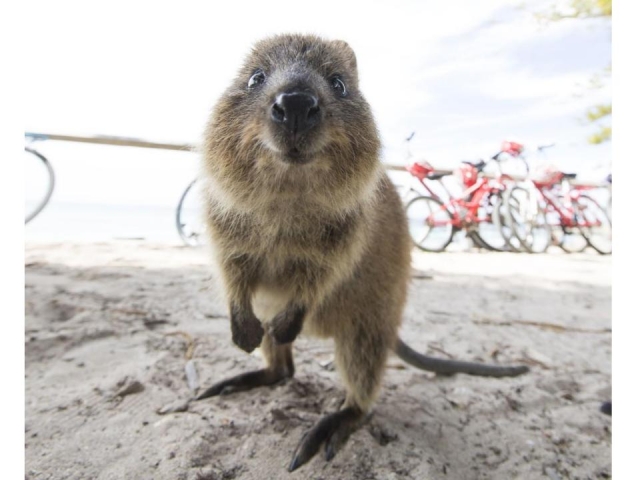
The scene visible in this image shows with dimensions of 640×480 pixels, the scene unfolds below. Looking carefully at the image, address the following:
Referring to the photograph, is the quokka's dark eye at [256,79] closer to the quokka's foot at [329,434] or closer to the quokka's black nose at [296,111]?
the quokka's black nose at [296,111]

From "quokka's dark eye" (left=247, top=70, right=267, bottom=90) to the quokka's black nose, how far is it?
1.36ft

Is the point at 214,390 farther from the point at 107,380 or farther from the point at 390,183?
the point at 390,183

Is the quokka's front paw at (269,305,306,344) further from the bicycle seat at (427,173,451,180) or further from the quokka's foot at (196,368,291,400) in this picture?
the bicycle seat at (427,173,451,180)

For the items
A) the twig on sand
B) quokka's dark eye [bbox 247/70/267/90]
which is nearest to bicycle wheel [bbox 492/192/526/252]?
the twig on sand

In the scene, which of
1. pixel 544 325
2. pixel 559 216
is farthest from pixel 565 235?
pixel 544 325

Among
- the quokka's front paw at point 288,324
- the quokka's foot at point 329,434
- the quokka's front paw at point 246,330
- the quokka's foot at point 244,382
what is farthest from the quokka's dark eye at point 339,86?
the quokka's foot at point 244,382

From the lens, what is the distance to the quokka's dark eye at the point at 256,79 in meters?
1.76

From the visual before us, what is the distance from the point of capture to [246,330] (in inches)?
81.4

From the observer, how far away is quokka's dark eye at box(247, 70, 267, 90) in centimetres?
176

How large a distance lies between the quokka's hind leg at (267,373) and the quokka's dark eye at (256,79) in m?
1.37

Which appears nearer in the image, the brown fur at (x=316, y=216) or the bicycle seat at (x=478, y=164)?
the brown fur at (x=316, y=216)

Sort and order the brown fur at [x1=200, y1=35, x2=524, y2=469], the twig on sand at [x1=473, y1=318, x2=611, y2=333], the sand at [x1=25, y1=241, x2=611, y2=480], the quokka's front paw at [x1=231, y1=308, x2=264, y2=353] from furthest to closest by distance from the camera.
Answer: the twig on sand at [x1=473, y1=318, x2=611, y2=333], the quokka's front paw at [x1=231, y1=308, x2=264, y2=353], the sand at [x1=25, y1=241, x2=611, y2=480], the brown fur at [x1=200, y1=35, x2=524, y2=469]

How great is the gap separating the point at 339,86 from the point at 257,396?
5.49 feet

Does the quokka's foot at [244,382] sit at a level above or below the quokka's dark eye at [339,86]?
below
